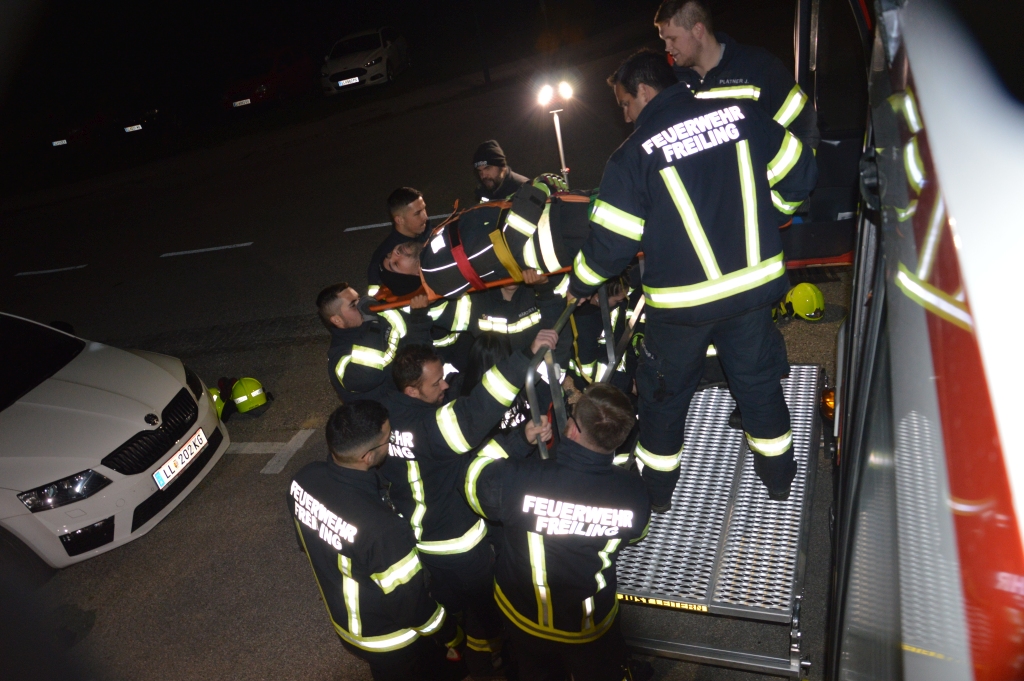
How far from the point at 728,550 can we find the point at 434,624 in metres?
1.30

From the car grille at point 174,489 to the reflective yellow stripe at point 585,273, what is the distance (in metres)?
3.43

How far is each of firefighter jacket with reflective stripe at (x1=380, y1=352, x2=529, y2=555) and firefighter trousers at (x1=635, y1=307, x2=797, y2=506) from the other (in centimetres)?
66

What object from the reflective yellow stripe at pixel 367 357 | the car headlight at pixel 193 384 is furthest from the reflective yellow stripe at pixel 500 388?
the car headlight at pixel 193 384

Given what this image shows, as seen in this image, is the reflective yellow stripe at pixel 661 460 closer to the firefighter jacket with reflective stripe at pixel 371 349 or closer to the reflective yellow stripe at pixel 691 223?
the reflective yellow stripe at pixel 691 223

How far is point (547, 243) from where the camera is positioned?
3.50m

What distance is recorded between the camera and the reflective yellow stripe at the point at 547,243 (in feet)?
11.5

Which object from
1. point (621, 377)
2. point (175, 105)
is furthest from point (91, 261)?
point (175, 105)

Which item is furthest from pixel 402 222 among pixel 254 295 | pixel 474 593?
pixel 254 295

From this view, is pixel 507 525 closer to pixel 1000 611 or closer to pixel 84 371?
pixel 1000 611

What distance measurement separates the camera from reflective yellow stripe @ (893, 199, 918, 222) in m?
0.93

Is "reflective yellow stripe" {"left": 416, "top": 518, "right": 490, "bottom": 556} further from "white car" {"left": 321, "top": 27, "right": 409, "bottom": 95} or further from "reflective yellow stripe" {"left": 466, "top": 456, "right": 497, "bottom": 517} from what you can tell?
"white car" {"left": 321, "top": 27, "right": 409, "bottom": 95}

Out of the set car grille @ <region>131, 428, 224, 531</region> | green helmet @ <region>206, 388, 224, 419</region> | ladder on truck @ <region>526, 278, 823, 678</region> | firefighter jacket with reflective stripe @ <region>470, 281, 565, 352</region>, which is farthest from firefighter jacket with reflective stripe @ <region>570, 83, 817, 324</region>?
green helmet @ <region>206, 388, 224, 419</region>

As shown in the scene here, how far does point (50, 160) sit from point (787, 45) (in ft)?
72.5

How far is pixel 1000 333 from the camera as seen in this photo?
2.06 ft
